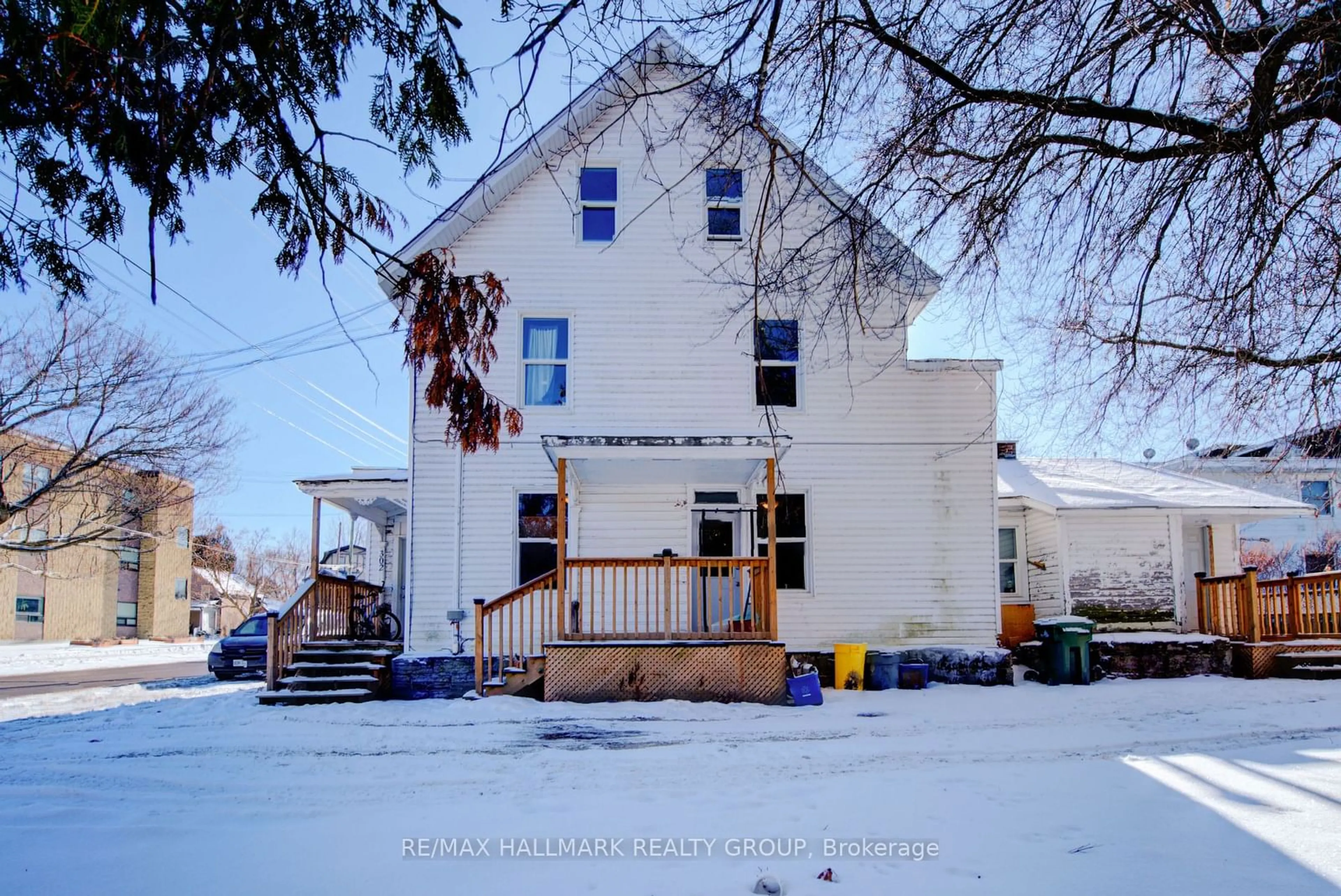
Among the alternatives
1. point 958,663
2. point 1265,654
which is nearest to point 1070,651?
point 958,663

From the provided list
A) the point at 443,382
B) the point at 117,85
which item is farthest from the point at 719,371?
the point at 117,85

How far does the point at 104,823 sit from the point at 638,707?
6.04 m

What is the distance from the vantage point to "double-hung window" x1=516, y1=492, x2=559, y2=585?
13641 mm

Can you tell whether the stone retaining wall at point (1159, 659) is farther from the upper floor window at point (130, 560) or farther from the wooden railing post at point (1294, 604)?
the upper floor window at point (130, 560)

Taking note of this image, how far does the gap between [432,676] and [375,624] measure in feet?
12.3

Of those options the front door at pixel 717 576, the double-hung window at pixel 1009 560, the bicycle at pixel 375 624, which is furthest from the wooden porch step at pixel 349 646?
the double-hung window at pixel 1009 560

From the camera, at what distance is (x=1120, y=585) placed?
16.2 meters

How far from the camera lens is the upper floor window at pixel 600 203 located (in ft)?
47.2

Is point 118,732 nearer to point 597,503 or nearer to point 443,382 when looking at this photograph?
point 597,503

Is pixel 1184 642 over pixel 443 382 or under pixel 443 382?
under

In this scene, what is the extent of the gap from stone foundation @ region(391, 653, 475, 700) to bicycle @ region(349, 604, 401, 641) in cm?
194

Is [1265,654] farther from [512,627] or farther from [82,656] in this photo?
[82,656]

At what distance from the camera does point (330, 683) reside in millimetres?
12336

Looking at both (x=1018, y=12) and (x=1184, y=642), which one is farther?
(x=1184, y=642)
